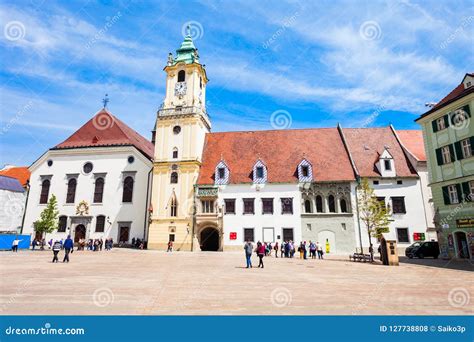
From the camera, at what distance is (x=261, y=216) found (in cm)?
3259

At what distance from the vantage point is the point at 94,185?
38438 mm

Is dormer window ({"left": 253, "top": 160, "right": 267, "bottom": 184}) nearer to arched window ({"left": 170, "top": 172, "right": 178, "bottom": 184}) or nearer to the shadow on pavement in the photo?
arched window ({"left": 170, "top": 172, "right": 178, "bottom": 184})

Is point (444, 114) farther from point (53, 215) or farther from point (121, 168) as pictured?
point (53, 215)

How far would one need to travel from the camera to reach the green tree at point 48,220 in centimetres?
3419

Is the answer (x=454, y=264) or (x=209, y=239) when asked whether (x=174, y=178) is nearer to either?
(x=209, y=239)

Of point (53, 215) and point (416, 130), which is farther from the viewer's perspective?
point (416, 130)

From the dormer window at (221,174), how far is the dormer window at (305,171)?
8530 millimetres

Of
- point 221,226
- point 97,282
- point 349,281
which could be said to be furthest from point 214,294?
point 221,226

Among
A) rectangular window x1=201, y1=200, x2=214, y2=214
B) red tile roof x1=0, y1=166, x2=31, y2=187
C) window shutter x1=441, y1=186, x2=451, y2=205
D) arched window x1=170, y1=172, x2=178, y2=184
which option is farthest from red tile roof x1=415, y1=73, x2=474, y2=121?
red tile roof x1=0, y1=166, x2=31, y2=187

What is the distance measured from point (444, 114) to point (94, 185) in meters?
39.7

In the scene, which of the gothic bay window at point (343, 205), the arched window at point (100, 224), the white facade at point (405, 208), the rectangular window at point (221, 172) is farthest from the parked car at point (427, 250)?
the arched window at point (100, 224)

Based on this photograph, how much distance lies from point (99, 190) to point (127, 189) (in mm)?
3966

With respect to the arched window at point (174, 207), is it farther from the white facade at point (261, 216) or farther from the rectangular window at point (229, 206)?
the rectangular window at point (229, 206)

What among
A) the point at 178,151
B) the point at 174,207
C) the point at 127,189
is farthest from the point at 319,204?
the point at 127,189
